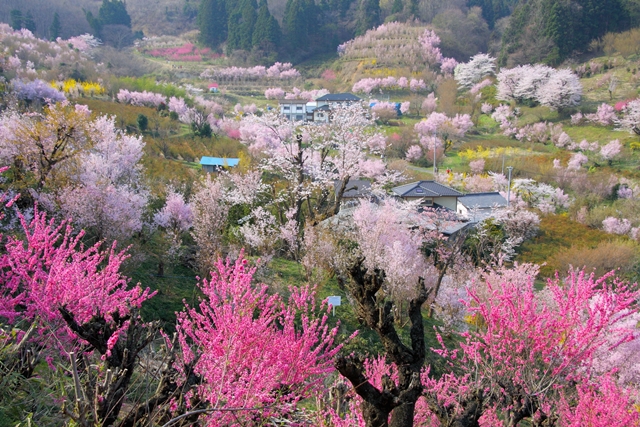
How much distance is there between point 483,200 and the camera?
2331 centimetres

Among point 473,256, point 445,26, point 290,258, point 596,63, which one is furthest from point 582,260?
point 445,26

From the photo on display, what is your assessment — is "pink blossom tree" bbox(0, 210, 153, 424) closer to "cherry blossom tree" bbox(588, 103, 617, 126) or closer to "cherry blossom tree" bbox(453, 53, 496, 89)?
"cherry blossom tree" bbox(588, 103, 617, 126)

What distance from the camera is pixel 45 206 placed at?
896cm

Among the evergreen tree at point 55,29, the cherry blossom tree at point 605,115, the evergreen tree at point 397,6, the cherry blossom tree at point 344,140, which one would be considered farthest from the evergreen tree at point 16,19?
the cherry blossom tree at point 605,115

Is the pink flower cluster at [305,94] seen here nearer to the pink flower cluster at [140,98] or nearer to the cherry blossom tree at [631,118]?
the pink flower cluster at [140,98]

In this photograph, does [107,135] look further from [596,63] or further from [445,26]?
[445,26]

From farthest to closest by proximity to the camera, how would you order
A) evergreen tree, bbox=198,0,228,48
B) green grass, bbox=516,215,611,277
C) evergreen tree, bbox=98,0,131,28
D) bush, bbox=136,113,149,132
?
1. evergreen tree, bbox=198,0,228,48
2. evergreen tree, bbox=98,0,131,28
3. bush, bbox=136,113,149,132
4. green grass, bbox=516,215,611,277

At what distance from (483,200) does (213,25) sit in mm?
58414

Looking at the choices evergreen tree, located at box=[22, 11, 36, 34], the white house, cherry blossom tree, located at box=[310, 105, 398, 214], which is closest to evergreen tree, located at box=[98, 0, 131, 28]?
evergreen tree, located at box=[22, 11, 36, 34]

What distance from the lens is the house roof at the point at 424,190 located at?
21.5 metres

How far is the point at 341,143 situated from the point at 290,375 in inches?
518

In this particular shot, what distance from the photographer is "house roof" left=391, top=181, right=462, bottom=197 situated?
21.5 metres

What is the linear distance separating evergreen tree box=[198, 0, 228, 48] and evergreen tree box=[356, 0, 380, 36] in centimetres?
2040

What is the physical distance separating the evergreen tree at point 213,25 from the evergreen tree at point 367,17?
66.9 feet
